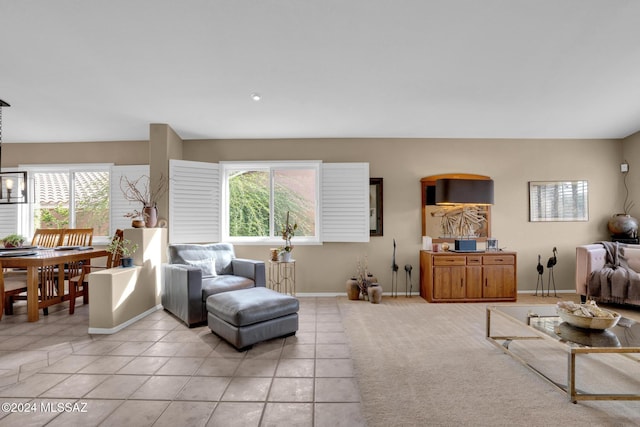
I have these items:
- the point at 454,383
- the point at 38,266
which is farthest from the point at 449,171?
the point at 38,266

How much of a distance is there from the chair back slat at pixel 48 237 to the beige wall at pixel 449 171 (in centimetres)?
220

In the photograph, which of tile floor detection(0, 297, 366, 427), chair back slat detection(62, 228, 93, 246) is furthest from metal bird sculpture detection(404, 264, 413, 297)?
chair back slat detection(62, 228, 93, 246)

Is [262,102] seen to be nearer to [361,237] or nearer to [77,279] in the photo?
[361,237]

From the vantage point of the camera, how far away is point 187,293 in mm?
3432

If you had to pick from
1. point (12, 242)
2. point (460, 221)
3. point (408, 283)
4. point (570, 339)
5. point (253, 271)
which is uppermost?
point (460, 221)

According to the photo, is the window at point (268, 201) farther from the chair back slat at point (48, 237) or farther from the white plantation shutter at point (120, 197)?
the chair back slat at point (48, 237)

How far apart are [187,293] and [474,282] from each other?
12.5 feet

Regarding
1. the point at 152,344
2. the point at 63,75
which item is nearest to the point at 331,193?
the point at 152,344

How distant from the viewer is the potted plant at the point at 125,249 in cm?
368

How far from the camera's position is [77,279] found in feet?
13.1

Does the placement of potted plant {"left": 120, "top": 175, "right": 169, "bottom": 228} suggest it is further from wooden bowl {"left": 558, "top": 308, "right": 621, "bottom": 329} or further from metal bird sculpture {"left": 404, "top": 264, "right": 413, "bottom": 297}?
wooden bowl {"left": 558, "top": 308, "right": 621, "bottom": 329}

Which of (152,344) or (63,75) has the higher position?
(63,75)

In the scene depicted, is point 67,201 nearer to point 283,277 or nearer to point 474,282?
point 283,277

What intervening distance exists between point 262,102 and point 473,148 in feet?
11.2
